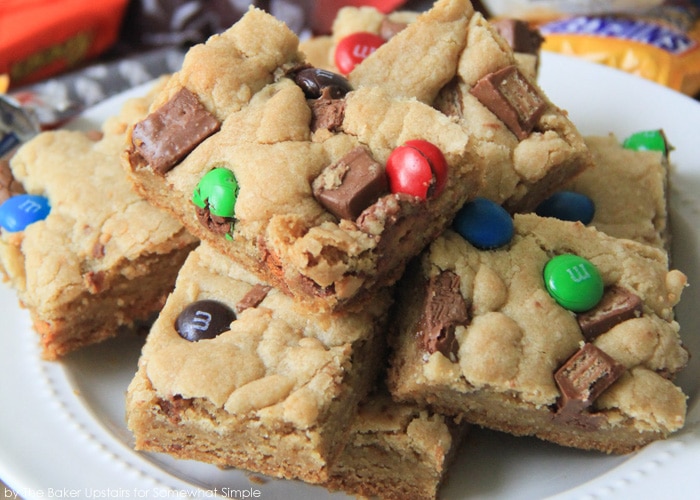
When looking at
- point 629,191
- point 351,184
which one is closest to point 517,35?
point 629,191

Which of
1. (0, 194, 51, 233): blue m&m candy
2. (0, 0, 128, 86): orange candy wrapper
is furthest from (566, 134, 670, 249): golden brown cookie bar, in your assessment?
(0, 0, 128, 86): orange candy wrapper

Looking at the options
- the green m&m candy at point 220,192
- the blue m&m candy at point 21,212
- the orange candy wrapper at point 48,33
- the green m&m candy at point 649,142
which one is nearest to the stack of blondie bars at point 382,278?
the green m&m candy at point 220,192

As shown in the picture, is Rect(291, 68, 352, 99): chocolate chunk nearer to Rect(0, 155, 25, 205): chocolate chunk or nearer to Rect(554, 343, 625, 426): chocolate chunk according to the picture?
Rect(554, 343, 625, 426): chocolate chunk

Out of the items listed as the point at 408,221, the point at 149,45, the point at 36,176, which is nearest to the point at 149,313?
the point at 36,176

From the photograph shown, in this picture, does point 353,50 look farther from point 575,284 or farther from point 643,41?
point 643,41

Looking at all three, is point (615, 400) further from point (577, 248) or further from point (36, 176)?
point (36, 176)

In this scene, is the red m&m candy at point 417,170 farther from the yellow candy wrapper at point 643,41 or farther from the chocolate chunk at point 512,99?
the yellow candy wrapper at point 643,41
